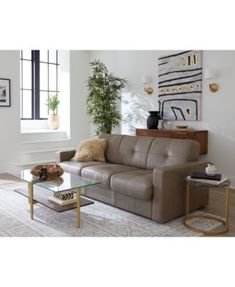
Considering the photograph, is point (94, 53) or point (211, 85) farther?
point (94, 53)

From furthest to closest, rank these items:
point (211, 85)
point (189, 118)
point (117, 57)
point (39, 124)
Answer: point (39, 124) < point (117, 57) < point (189, 118) < point (211, 85)

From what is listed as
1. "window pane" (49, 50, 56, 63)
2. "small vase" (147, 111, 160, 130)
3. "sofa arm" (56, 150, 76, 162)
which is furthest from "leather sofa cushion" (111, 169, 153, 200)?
"window pane" (49, 50, 56, 63)

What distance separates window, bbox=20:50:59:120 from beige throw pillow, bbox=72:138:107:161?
273 centimetres

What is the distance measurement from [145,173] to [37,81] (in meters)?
4.16

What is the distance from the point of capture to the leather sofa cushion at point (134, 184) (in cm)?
328

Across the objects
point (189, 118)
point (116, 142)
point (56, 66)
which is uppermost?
point (56, 66)

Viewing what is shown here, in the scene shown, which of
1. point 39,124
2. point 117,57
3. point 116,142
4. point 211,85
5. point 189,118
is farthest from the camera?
point 39,124

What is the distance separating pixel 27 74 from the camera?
6836 mm

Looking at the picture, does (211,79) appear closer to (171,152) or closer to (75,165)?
(171,152)

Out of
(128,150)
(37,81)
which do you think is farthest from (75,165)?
(37,81)

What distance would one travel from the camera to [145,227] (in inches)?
127
